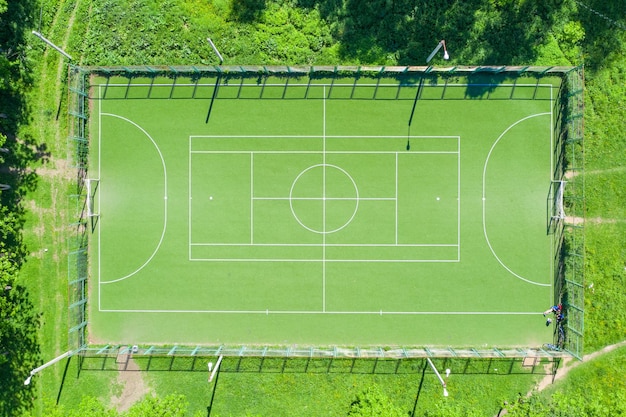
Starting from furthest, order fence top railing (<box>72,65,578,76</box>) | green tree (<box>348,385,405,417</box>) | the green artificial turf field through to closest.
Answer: the green artificial turf field, fence top railing (<box>72,65,578,76</box>), green tree (<box>348,385,405,417</box>)

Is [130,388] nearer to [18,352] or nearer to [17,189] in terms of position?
[18,352]

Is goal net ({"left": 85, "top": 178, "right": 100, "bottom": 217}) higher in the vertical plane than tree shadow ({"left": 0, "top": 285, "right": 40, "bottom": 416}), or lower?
higher

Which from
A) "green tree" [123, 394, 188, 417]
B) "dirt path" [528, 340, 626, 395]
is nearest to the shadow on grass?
"green tree" [123, 394, 188, 417]

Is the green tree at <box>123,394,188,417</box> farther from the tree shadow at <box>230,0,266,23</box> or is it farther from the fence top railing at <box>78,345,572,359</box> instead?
the tree shadow at <box>230,0,266,23</box>

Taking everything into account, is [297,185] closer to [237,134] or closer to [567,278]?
[237,134]

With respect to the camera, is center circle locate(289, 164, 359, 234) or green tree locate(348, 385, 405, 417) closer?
green tree locate(348, 385, 405, 417)

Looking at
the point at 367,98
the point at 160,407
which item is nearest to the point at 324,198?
the point at 367,98

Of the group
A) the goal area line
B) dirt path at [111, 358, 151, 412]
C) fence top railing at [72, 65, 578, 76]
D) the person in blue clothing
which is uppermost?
fence top railing at [72, 65, 578, 76]

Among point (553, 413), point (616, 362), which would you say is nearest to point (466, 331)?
point (553, 413)
